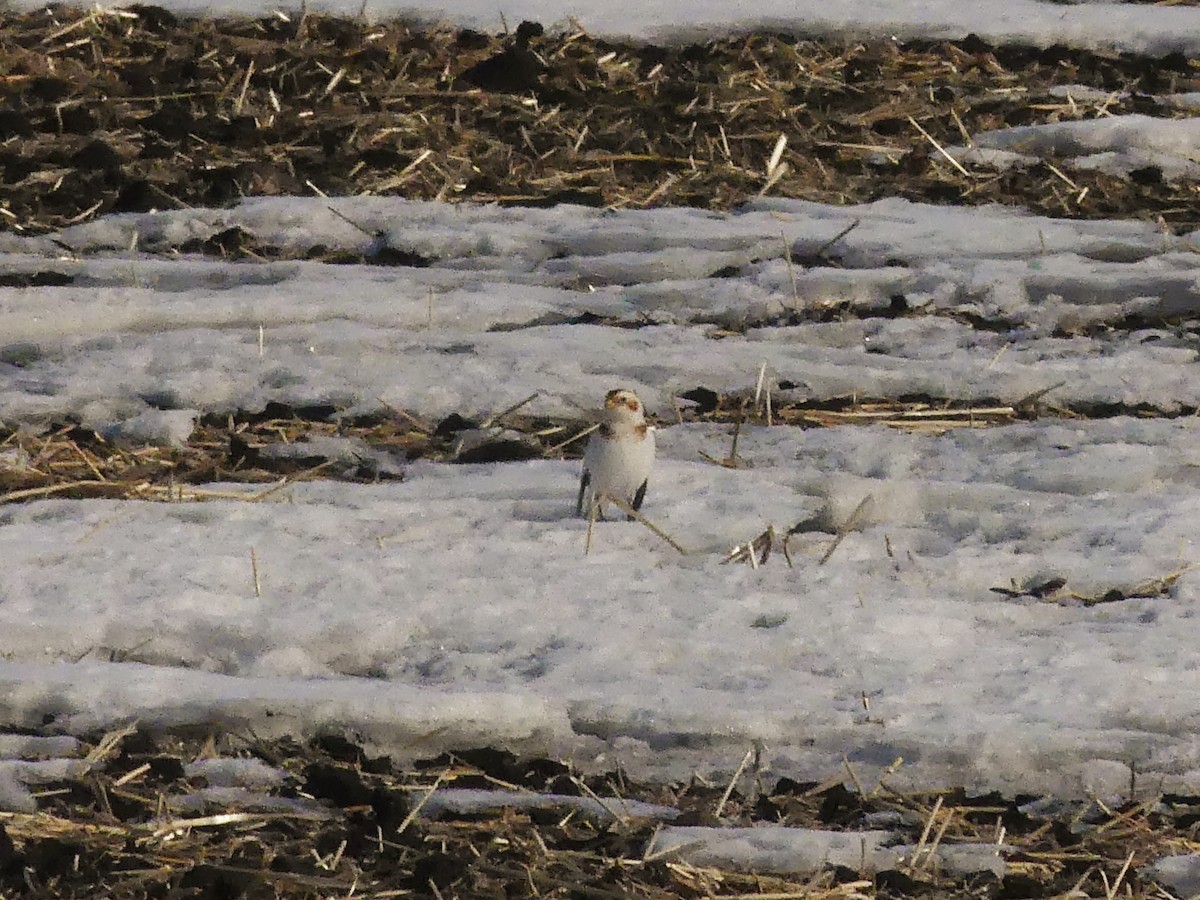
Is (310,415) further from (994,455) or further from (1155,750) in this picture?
(1155,750)

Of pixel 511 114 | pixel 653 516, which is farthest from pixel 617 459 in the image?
pixel 511 114

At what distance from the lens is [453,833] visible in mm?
3674

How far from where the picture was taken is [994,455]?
5859 mm

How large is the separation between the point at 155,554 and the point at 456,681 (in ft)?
3.24

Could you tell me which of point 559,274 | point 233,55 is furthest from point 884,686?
point 233,55

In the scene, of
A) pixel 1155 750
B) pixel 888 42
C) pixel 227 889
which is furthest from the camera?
pixel 888 42

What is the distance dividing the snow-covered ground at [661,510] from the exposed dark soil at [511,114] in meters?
0.27

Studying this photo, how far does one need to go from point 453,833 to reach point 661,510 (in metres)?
1.91

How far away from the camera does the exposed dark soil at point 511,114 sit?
7.52 metres

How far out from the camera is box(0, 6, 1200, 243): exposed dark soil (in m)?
7.52

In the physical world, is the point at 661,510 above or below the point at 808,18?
below

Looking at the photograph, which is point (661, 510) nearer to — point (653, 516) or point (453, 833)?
point (653, 516)

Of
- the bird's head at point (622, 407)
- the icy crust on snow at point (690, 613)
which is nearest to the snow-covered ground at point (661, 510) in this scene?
the icy crust on snow at point (690, 613)

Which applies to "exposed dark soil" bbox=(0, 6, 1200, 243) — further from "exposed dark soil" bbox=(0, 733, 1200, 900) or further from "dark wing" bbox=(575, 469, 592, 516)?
"exposed dark soil" bbox=(0, 733, 1200, 900)
